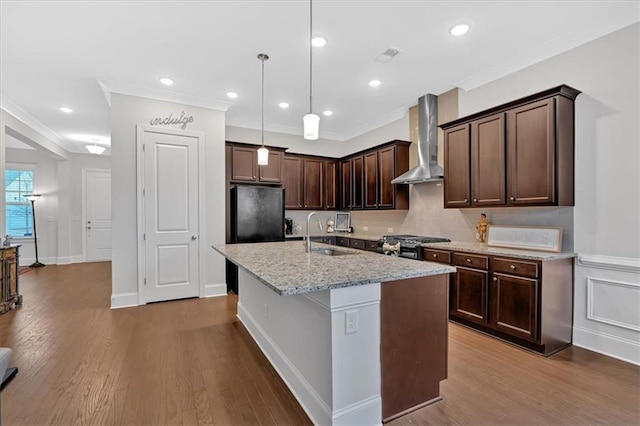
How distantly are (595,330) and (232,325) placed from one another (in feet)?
11.7

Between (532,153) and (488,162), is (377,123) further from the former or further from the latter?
(532,153)

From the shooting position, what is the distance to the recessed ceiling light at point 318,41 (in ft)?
9.77

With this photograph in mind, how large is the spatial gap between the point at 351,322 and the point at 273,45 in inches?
109

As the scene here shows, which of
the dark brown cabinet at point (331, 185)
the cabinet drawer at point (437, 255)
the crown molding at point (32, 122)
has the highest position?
the crown molding at point (32, 122)

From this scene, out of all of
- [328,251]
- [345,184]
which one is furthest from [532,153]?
[345,184]

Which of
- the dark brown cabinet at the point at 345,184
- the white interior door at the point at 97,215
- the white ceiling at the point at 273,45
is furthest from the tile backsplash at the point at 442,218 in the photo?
the white interior door at the point at 97,215

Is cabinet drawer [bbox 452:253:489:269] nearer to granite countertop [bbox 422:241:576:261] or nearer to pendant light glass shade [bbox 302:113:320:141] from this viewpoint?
granite countertop [bbox 422:241:576:261]

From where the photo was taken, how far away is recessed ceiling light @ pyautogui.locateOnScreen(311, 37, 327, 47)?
2.98 metres

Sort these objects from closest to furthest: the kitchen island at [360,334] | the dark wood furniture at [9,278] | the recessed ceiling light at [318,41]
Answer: the kitchen island at [360,334] < the recessed ceiling light at [318,41] < the dark wood furniture at [9,278]

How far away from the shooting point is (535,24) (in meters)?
2.75

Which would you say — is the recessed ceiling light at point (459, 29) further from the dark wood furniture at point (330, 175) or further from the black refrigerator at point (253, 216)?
the black refrigerator at point (253, 216)

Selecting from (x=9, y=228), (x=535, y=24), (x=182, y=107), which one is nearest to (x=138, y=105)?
(x=182, y=107)

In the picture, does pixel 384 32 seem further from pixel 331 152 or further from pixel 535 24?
pixel 331 152

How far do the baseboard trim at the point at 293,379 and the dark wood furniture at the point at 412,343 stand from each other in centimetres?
38
